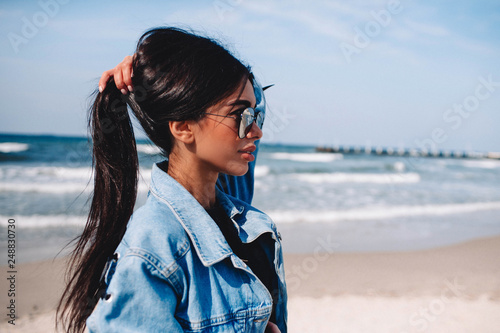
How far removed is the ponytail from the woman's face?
320 millimetres

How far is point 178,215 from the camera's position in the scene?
54.7 inches

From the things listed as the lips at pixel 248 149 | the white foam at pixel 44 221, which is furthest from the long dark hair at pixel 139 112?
the white foam at pixel 44 221

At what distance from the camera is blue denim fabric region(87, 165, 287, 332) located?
114 cm

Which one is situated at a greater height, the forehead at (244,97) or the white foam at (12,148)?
the forehead at (244,97)

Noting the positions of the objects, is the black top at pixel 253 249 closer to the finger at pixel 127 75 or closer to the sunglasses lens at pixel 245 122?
the sunglasses lens at pixel 245 122

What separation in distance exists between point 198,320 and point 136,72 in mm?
933

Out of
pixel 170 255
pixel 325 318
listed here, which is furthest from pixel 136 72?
pixel 325 318

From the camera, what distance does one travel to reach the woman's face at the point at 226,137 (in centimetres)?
150

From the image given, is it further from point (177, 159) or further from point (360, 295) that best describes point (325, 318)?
point (177, 159)

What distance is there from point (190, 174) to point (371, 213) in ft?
32.8

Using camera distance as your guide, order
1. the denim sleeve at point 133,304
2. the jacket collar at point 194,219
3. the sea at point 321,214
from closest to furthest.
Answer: the denim sleeve at point 133,304
the jacket collar at point 194,219
the sea at point 321,214

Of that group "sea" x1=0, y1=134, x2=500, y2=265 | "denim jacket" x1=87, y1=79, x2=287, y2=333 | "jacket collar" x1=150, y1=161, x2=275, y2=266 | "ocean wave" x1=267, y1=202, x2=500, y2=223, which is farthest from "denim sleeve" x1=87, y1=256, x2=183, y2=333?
"ocean wave" x1=267, y1=202, x2=500, y2=223

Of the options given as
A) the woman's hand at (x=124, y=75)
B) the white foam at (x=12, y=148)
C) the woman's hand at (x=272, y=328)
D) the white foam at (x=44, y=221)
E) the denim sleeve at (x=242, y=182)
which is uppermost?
the woman's hand at (x=124, y=75)

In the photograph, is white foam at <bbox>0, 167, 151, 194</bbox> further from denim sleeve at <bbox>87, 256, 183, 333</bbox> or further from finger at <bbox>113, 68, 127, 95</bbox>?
denim sleeve at <bbox>87, 256, 183, 333</bbox>
